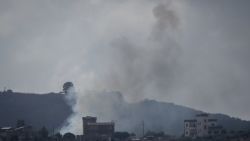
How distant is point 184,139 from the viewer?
180875mm

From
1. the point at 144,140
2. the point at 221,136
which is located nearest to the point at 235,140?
the point at 221,136

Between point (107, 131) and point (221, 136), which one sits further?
point (107, 131)

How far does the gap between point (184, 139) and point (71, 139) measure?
108ft

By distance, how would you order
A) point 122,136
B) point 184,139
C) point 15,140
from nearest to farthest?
1. point 15,140
2. point 184,139
3. point 122,136

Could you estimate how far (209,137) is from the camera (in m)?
183

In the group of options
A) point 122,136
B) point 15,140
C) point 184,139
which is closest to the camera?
point 15,140

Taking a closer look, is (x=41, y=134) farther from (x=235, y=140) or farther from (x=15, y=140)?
(x=235, y=140)

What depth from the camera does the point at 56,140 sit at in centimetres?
17662

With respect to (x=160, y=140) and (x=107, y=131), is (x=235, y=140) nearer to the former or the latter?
(x=160, y=140)

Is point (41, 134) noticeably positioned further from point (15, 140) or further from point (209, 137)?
point (209, 137)

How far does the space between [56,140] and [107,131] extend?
81.0 feet

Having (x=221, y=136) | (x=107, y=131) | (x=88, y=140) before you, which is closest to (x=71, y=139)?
(x=88, y=140)

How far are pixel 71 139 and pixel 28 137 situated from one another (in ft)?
41.6

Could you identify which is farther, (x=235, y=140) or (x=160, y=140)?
(x=160, y=140)
